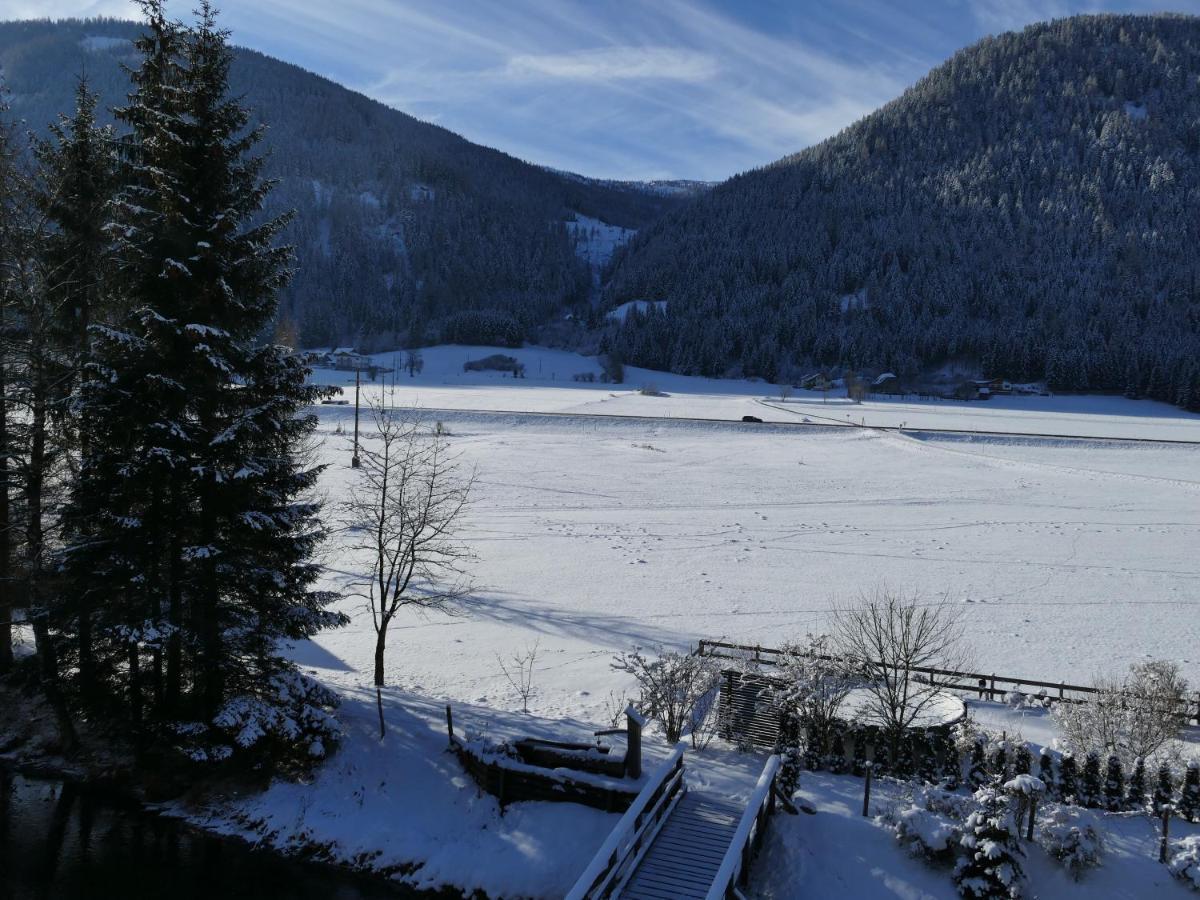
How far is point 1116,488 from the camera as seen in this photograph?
48.8m

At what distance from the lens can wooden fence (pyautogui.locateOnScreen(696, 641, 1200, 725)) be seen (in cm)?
1712

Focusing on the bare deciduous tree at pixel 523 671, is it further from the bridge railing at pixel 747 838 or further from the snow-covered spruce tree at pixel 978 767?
the snow-covered spruce tree at pixel 978 767

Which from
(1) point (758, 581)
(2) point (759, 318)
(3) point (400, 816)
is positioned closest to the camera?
(3) point (400, 816)

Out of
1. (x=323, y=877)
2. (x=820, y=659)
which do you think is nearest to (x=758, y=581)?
(x=820, y=659)

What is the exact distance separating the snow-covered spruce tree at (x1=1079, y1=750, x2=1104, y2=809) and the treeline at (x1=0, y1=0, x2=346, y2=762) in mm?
14511

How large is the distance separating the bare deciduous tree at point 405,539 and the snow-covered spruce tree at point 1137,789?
14515 mm

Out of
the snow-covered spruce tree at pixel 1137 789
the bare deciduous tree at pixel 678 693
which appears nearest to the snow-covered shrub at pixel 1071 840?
the snow-covered spruce tree at pixel 1137 789

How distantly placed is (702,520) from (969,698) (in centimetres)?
2118

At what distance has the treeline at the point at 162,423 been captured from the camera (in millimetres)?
13219

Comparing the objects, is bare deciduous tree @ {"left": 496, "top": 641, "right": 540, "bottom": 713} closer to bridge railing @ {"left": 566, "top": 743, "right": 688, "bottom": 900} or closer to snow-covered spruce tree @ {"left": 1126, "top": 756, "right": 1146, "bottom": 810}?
bridge railing @ {"left": 566, "top": 743, "right": 688, "bottom": 900}

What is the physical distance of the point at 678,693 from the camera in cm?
1644

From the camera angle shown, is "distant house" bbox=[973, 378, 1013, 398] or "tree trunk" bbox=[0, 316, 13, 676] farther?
"distant house" bbox=[973, 378, 1013, 398]

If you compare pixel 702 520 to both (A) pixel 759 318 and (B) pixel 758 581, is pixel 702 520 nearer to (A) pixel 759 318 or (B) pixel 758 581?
(B) pixel 758 581

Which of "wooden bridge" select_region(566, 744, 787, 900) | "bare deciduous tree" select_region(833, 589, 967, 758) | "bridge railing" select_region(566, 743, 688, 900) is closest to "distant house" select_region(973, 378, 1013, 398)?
"bare deciduous tree" select_region(833, 589, 967, 758)
